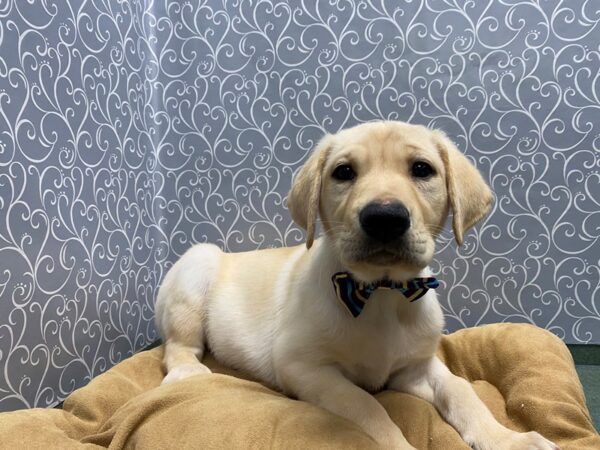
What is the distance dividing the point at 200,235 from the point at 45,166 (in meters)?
1.08

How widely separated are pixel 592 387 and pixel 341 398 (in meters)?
1.58

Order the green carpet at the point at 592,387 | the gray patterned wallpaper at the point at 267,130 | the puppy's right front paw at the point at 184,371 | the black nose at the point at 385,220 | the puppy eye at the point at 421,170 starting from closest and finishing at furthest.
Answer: the black nose at the point at 385,220 < the puppy eye at the point at 421,170 < the puppy's right front paw at the point at 184,371 < the green carpet at the point at 592,387 < the gray patterned wallpaper at the point at 267,130

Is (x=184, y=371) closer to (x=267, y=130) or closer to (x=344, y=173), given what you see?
(x=344, y=173)

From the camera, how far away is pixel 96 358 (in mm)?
2248

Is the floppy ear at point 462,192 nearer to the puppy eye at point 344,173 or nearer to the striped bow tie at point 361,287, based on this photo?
the striped bow tie at point 361,287

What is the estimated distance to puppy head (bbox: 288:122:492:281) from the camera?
4.01ft

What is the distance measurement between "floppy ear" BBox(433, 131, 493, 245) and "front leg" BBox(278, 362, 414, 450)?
1.91ft

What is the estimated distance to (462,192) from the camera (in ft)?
4.87

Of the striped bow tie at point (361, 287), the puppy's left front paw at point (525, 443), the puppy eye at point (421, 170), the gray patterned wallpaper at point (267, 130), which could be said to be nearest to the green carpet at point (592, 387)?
the gray patterned wallpaper at point (267, 130)

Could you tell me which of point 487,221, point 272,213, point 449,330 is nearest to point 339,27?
point 272,213

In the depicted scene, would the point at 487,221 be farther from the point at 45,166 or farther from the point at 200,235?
the point at 45,166

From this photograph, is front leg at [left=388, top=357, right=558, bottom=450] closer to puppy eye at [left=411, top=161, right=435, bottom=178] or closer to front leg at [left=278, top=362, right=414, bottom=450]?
front leg at [left=278, top=362, right=414, bottom=450]

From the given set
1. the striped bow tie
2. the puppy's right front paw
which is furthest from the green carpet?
the puppy's right front paw

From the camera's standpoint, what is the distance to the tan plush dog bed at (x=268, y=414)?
1.24 metres
